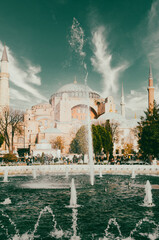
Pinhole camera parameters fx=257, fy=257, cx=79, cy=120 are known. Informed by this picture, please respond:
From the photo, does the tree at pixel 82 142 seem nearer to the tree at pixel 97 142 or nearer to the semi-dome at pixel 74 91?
the tree at pixel 97 142

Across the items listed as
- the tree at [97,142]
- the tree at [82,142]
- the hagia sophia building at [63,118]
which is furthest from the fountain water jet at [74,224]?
the tree at [82,142]

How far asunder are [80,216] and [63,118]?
1928 inches

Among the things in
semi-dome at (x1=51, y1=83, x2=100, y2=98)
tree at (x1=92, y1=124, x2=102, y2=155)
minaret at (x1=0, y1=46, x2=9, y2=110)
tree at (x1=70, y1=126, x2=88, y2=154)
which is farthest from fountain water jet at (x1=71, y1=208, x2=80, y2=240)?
semi-dome at (x1=51, y1=83, x2=100, y2=98)

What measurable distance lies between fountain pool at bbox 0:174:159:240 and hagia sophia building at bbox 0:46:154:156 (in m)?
25.4

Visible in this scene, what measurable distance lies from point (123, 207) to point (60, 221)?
226cm

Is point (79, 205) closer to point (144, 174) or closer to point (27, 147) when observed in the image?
point (144, 174)

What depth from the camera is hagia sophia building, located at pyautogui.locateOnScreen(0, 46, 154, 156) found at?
145 ft

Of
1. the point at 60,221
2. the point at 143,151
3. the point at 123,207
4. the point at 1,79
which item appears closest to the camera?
the point at 60,221

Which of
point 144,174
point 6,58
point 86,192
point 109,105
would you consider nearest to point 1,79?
point 6,58

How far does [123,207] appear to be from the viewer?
772cm

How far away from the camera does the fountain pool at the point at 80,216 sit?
545 cm

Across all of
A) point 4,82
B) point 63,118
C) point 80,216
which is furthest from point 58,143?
point 80,216

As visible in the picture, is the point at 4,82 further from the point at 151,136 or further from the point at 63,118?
the point at 151,136

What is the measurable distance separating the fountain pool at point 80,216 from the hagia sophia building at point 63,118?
2544cm
